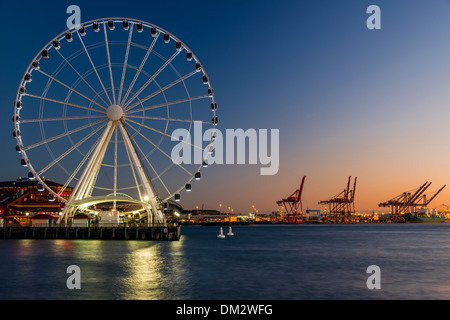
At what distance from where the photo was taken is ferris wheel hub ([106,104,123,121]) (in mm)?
50375

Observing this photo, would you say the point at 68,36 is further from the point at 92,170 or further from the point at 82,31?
the point at 92,170

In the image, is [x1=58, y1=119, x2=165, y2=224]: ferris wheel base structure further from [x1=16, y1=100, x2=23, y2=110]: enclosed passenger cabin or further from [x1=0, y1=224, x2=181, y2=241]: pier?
[x1=16, y1=100, x2=23, y2=110]: enclosed passenger cabin

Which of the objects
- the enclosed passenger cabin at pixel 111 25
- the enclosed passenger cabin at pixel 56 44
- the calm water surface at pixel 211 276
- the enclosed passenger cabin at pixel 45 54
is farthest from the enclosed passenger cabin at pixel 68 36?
the calm water surface at pixel 211 276

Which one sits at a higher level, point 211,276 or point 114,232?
point 114,232

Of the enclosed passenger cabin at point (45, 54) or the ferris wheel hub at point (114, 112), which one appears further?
the ferris wheel hub at point (114, 112)

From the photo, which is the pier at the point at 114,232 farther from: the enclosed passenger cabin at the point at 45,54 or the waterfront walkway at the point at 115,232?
the enclosed passenger cabin at the point at 45,54

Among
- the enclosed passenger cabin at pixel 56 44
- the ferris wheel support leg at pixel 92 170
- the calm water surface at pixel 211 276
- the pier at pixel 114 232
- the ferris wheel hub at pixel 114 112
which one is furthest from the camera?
the pier at pixel 114 232

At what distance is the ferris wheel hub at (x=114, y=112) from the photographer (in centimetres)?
5038

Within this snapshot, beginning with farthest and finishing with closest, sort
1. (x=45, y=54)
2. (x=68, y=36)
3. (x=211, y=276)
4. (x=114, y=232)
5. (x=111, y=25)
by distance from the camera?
(x=114, y=232)
(x=68, y=36)
(x=45, y=54)
(x=111, y=25)
(x=211, y=276)

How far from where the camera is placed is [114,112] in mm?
50344

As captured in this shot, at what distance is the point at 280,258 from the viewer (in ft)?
155

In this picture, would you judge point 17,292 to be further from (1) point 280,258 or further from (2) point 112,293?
(1) point 280,258

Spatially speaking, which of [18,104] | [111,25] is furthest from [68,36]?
[18,104]

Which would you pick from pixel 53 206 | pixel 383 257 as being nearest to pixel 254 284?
pixel 383 257
